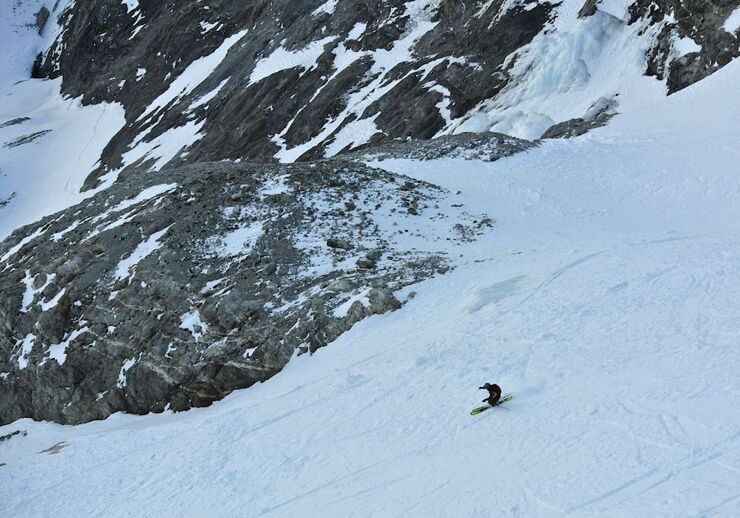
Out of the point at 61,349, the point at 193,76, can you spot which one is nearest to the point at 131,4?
the point at 193,76

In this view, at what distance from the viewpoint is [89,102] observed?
80.5 m

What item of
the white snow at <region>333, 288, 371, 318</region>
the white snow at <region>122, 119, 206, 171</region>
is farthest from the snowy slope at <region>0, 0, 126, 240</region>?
the white snow at <region>333, 288, 371, 318</region>

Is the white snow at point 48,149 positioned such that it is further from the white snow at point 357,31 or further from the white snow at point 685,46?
the white snow at point 685,46

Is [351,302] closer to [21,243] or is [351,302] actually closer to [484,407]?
[484,407]

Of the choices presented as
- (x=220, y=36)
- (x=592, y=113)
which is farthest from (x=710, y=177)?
(x=220, y=36)

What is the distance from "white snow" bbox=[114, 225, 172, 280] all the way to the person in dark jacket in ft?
41.4

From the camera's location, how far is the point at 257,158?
49.7 metres

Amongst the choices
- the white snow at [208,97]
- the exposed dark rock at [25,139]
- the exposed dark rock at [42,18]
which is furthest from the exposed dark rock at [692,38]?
the exposed dark rock at [42,18]

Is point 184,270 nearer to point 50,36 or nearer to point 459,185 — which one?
point 459,185

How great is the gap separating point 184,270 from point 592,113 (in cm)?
2494

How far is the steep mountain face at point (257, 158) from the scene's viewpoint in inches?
692

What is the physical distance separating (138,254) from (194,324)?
13.5 feet

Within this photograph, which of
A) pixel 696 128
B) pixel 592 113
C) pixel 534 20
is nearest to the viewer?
pixel 696 128

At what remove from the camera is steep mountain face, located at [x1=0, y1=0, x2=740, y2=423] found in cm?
1758
